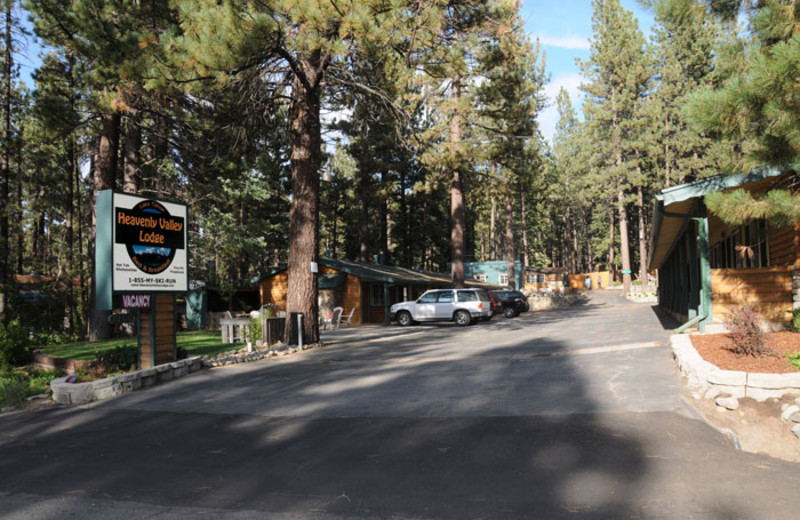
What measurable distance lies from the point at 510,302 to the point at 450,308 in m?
5.70

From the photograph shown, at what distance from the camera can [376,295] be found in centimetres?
2978

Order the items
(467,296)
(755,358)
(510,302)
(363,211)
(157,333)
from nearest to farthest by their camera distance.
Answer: (755,358) → (157,333) → (467,296) → (510,302) → (363,211)

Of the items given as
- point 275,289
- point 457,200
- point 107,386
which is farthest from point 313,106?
point 275,289

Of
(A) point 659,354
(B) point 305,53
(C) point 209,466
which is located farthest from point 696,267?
(C) point 209,466

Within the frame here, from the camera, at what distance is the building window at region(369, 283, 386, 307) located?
2957 cm

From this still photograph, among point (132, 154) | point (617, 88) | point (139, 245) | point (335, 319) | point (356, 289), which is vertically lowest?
point (335, 319)

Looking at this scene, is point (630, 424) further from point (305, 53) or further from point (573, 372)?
point (305, 53)

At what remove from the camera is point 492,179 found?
31969mm

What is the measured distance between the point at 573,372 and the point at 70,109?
54.7 ft

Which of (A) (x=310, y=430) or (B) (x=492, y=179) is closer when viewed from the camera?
(A) (x=310, y=430)

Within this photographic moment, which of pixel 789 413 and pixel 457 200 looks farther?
pixel 457 200

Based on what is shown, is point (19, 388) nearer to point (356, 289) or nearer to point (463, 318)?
point (463, 318)

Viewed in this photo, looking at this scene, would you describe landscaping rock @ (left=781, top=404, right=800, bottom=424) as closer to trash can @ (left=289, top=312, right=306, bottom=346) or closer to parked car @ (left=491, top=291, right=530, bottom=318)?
trash can @ (left=289, top=312, right=306, bottom=346)

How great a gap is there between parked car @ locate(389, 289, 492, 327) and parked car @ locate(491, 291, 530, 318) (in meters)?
3.29
